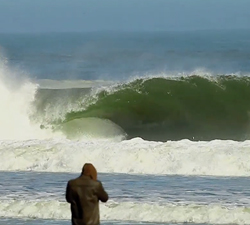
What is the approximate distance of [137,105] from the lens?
23.2 metres

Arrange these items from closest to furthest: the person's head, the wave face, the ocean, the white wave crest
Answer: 1. the person's head
2. the ocean
3. the white wave crest
4. the wave face

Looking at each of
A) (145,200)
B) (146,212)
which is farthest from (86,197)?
(145,200)

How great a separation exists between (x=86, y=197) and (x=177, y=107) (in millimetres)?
14637

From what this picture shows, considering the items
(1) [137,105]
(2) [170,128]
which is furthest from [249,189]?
(1) [137,105]

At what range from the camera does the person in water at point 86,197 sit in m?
8.72

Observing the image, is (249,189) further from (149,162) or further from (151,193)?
(149,162)

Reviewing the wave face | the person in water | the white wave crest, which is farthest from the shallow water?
the wave face

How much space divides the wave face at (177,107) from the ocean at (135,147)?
3cm

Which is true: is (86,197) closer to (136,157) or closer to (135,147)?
(136,157)

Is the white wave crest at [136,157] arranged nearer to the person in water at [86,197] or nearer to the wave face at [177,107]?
the wave face at [177,107]

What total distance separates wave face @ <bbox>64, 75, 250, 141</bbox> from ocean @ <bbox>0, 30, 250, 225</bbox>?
1.1 inches

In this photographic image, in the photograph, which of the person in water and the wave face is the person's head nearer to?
the person in water

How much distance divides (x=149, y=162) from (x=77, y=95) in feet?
25.4

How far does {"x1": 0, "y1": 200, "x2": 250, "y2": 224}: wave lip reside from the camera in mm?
11969
